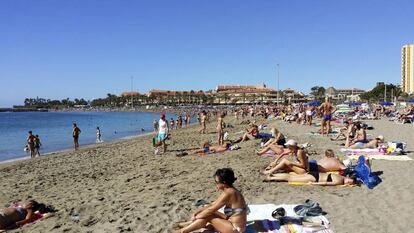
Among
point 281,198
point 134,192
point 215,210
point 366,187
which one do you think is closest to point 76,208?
point 134,192

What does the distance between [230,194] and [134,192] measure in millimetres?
3380

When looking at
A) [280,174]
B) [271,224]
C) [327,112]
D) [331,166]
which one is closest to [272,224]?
[271,224]

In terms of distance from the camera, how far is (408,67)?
10025 cm

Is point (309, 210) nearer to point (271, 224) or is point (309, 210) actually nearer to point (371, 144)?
point (271, 224)

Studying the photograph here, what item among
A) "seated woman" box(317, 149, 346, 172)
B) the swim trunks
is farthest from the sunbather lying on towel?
"seated woman" box(317, 149, 346, 172)

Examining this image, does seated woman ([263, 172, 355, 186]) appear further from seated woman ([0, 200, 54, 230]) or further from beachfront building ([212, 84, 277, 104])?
beachfront building ([212, 84, 277, 104])

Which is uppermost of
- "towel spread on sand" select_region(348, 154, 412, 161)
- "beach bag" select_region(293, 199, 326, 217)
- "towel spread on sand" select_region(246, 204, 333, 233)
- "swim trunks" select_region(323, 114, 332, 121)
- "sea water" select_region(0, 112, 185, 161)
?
"swim trunks" select_region(323, 114, 332, 121)

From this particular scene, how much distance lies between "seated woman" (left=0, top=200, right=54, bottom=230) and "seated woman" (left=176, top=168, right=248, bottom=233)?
104 inches

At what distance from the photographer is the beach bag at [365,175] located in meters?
6.67

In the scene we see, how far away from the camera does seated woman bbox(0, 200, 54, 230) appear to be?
17.4ft

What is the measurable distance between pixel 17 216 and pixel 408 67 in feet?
365

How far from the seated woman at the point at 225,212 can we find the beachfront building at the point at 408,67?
10553cm

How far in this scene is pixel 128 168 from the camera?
34.5ft

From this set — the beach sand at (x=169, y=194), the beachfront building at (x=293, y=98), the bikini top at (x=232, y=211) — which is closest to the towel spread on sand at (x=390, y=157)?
the beach sand at (x=169, y=194)
